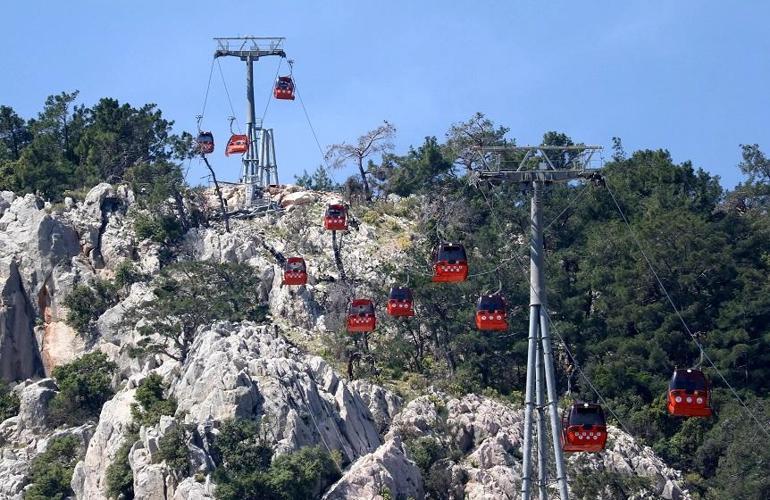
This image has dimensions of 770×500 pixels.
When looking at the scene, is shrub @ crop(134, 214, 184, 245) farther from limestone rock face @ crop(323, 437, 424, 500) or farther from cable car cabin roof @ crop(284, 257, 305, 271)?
limestone rock face @ crop(323, 437, 424, 500)

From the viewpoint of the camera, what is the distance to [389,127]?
341 ft

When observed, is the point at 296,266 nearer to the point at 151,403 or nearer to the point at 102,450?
the point at 151,403

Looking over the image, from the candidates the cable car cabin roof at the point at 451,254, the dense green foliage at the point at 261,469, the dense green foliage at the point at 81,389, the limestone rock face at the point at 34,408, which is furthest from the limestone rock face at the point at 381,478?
the limestone rock face at the point at 34,408

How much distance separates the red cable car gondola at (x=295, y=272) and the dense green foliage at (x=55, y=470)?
42.7 ft

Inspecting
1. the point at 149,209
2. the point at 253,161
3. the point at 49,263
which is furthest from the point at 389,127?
the point at 49,263

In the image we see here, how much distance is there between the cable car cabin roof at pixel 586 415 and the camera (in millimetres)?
58678

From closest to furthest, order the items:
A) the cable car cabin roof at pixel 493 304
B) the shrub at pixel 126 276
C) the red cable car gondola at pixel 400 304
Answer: the cable car cabin roof at pixel 493 304
the red cable car gondola at pixel 400 304
the shrub at pixel 126 276

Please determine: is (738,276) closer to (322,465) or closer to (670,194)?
(670,194)

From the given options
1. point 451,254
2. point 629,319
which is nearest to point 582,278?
point 629,319

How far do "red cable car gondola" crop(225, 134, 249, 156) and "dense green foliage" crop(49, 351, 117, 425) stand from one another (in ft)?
65.0

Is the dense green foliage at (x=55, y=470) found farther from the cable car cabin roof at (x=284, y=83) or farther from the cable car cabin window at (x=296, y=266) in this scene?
the cable car cabin roof at (x=284, y=83)

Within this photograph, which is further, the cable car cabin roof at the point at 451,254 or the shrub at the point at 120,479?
the shrub at the point at 120,479

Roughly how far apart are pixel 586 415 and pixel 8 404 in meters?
35.7

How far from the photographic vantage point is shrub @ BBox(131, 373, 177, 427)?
75.4 meters
